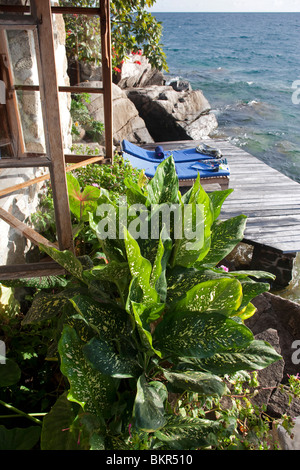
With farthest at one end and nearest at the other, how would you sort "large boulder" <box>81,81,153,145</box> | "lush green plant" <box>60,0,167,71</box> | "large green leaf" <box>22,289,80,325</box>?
"large boulder" <box>81,81,153,145</box>
"lush green plant" <box>60,0,167,71</box>
"large green leaf" <box>22,289,80,325</box>

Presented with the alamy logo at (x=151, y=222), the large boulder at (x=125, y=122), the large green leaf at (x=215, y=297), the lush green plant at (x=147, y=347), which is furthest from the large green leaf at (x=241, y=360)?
the large boulder at (x=125, y=122)

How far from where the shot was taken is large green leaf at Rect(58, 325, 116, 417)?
0.98 metres

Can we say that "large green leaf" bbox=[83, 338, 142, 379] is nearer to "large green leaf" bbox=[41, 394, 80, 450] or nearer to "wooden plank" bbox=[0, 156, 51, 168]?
"large green leaf" bbox=[41, 394, 80, 450]

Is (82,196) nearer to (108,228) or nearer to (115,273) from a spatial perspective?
(108,228)

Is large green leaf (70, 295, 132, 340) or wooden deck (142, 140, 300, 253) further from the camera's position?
wooden deck (142, 140, 300, 253)

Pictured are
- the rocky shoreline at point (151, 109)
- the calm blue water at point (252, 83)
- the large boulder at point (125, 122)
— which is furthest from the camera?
the calm blue water at point (252, 83)

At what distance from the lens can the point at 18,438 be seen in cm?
116

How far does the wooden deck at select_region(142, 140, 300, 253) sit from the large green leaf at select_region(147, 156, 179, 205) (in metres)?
2.88

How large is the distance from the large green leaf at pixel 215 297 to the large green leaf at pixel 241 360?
147 millimetres

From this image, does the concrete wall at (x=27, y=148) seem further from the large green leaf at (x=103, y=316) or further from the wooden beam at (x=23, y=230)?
the large green leaf at (x=103, y=316)

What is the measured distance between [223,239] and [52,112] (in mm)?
755

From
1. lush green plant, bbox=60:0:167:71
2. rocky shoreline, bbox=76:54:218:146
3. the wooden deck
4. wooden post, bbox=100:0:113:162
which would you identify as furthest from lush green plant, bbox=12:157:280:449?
rocky shoreline, bbox=76:54:218:146

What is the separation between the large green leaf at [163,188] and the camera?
1332mm

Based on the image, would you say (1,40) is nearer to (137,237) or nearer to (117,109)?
(137,237)
